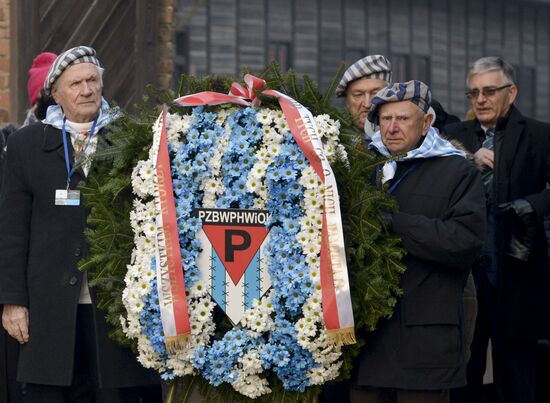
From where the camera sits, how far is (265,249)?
534 cm

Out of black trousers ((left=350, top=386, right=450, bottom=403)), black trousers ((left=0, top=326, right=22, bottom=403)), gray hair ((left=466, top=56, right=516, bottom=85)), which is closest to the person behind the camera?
black trousers ((left=350, top=386, right=450, bottom=403))

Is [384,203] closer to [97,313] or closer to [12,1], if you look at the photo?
[97,313]

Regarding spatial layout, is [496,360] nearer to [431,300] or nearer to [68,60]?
[431,300]

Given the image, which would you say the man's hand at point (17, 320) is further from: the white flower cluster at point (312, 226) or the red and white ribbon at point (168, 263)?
the white flower cluster at point (312, 226)

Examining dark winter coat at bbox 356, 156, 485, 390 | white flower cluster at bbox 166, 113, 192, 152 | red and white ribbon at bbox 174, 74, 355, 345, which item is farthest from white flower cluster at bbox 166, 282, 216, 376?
dark winter coat at bbox 356, 156, 485, 390

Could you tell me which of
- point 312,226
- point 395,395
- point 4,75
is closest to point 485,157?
point 395,395

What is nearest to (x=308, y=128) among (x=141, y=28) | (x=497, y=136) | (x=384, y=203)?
(x=384, y=203)

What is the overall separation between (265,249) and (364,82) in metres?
1.70

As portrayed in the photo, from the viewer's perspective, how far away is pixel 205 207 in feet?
17.6

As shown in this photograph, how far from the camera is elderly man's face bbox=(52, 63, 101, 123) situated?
19.8ft

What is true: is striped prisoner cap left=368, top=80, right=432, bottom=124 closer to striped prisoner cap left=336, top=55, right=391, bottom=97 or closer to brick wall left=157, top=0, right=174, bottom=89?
striped prisoner cap left=336, top=55, right=391, bottom=97

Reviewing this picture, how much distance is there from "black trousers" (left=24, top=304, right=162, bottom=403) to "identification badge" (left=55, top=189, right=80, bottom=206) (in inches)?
18.0

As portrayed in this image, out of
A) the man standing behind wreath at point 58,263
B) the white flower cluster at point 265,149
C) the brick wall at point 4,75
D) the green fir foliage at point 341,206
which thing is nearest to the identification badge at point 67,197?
the man standing behind wreath at point 58,263

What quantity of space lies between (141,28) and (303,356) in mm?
4975
